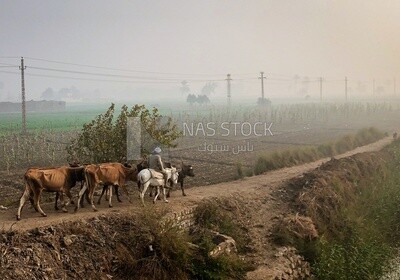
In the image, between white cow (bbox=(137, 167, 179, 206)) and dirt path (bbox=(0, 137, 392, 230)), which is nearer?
dirt path (bbox=(0, 137, 392, 230))

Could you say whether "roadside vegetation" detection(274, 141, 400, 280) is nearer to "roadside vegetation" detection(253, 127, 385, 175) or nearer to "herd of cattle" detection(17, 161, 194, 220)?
"roadside vegetation" detection(253, 127, 385, 175)

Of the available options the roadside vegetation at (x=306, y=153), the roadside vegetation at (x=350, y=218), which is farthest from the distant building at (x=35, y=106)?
the roadside vegetation at (x=350, y=218)

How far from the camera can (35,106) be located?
478 feet

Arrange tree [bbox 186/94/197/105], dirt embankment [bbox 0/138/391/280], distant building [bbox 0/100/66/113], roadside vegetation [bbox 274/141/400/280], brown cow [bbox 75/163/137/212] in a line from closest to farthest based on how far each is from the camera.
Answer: dirt embankment [bbox 0/138/391/280] → brown cow [bbox 75/163/137/212] → roadside vegetation [bbox 274/141/400/280] → distant building [bbox 0/100/66/113] → tree [bbox 186/94/197/105]

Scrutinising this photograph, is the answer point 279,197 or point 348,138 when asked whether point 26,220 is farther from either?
point 348,138

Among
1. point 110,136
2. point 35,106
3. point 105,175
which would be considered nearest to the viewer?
point 105,175

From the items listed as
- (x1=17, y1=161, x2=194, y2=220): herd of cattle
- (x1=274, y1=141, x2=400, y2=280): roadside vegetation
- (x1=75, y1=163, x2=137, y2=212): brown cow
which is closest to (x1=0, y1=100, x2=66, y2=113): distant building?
(x1=274, y1=141, x2=400, y2=280): roadside vegetation

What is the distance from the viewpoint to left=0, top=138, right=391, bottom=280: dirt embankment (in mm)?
9094

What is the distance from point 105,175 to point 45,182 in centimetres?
177

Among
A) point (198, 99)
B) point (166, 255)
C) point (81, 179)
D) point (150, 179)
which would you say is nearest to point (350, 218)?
point (150, 179)

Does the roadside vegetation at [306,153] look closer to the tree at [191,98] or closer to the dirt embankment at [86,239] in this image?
the dirt embankment at [86,239]

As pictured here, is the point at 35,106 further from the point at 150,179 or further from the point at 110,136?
the point at 150,179

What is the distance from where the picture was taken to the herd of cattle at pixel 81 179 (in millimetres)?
11516

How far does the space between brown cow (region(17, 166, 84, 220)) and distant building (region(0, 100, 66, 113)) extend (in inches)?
5417
